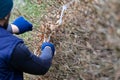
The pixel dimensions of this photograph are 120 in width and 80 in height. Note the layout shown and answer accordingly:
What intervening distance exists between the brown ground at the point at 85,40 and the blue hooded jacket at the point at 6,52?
614 millimetres

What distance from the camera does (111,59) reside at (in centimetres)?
268

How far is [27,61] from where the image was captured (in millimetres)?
3252

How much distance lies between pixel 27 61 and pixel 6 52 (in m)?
0.21

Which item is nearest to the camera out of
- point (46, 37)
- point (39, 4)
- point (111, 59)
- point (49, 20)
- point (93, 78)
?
point (111, 59)

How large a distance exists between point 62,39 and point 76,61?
1.17 feet

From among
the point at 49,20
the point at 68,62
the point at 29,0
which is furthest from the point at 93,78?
the point at 29,0

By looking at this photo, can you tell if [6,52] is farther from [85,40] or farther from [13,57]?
[85,40]

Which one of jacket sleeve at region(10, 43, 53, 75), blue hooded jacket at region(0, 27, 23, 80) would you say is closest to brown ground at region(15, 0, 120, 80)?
jacket sleeve at region(10, 43, 53, 75)

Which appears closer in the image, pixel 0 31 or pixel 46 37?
Answer: pixel 0 31

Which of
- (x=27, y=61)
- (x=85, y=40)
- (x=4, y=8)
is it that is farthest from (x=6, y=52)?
(x=85, y=40)

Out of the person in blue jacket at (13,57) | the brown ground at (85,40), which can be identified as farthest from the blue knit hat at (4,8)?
the brown ground at (85,40)

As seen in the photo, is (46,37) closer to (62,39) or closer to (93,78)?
(62,39)

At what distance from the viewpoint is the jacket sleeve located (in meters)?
3.18

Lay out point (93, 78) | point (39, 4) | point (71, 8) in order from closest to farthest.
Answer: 1. point (93, 78)
2. point (71, 8)
3. point (39, 4)
